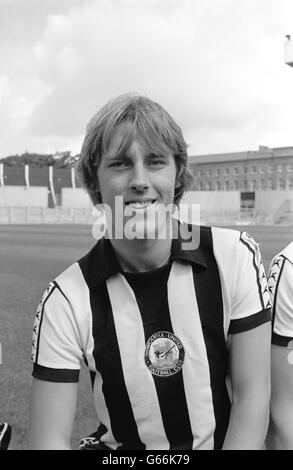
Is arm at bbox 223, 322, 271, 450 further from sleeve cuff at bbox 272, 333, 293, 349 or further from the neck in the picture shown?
the neck

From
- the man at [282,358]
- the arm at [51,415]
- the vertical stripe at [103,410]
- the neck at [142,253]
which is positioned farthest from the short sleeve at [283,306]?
the arm at [51,415]

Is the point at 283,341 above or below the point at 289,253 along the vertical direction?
below

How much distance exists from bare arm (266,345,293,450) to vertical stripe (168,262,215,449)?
0.25 meters

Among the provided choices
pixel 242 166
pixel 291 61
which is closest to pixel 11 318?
pixel 291 61

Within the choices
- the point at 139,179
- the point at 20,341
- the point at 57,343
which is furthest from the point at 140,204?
the point at 20,341

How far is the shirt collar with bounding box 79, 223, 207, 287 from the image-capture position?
2.15 metres

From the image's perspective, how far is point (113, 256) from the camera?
2201 millimetres

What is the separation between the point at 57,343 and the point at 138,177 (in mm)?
610

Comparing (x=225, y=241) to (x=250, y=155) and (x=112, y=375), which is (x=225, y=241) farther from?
(x=250, y=155)

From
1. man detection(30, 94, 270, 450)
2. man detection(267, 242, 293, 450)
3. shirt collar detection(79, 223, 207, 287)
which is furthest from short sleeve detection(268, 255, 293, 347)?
shirt collar detection(79, 223, 207, 287)

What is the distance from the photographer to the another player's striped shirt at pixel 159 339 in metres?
2.06

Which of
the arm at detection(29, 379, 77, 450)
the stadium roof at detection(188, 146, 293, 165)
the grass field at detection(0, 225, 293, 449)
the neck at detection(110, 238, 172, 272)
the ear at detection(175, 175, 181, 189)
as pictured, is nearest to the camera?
the arm at detection(29, 379, 77, 450)

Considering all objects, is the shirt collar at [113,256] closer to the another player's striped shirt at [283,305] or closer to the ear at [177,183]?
the ear at [177,183]

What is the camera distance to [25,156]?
289 ft
